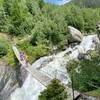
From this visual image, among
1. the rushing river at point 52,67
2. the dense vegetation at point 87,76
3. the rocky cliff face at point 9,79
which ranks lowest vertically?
the rocky cliff face at point 9,79

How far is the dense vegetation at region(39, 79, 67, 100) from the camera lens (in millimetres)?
12583

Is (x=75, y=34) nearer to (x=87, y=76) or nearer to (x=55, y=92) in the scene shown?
(x=87, y=76)

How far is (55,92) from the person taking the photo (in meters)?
12.6

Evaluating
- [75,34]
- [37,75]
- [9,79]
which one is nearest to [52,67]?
[37,75]

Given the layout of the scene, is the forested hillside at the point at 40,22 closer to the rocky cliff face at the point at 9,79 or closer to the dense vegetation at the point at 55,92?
the rocky cliff face at the point at 9,79

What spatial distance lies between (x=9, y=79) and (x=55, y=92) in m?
6.18

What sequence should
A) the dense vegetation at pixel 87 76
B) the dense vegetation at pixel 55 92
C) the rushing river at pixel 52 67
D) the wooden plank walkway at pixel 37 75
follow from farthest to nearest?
1. the rushing river at pixel 52 67
2. the wooden plank walkway at pixel 37 75
3. the dense vegetation at pixel 87 76
4. the dense vegetation at pixel 55 92

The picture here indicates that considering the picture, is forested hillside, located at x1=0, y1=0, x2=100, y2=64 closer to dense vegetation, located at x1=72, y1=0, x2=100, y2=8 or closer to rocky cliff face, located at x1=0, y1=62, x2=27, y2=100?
rocky cliff face, located at x1=0, y1=62, x2=27, y2=100

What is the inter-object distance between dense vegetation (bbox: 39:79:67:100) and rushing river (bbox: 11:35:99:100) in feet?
7.77

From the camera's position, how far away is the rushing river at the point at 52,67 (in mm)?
15743

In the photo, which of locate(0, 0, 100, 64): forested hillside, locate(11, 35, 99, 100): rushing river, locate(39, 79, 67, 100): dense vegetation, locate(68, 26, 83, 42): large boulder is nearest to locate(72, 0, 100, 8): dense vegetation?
locate(0, 0, 100, 64): forested hillside

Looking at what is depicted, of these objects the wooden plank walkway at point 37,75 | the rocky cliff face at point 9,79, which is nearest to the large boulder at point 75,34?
the wooden plank walkway at point 37,75

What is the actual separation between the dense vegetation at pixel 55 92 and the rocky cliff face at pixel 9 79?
15.0 feet

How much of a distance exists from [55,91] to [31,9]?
1434 centimetres
